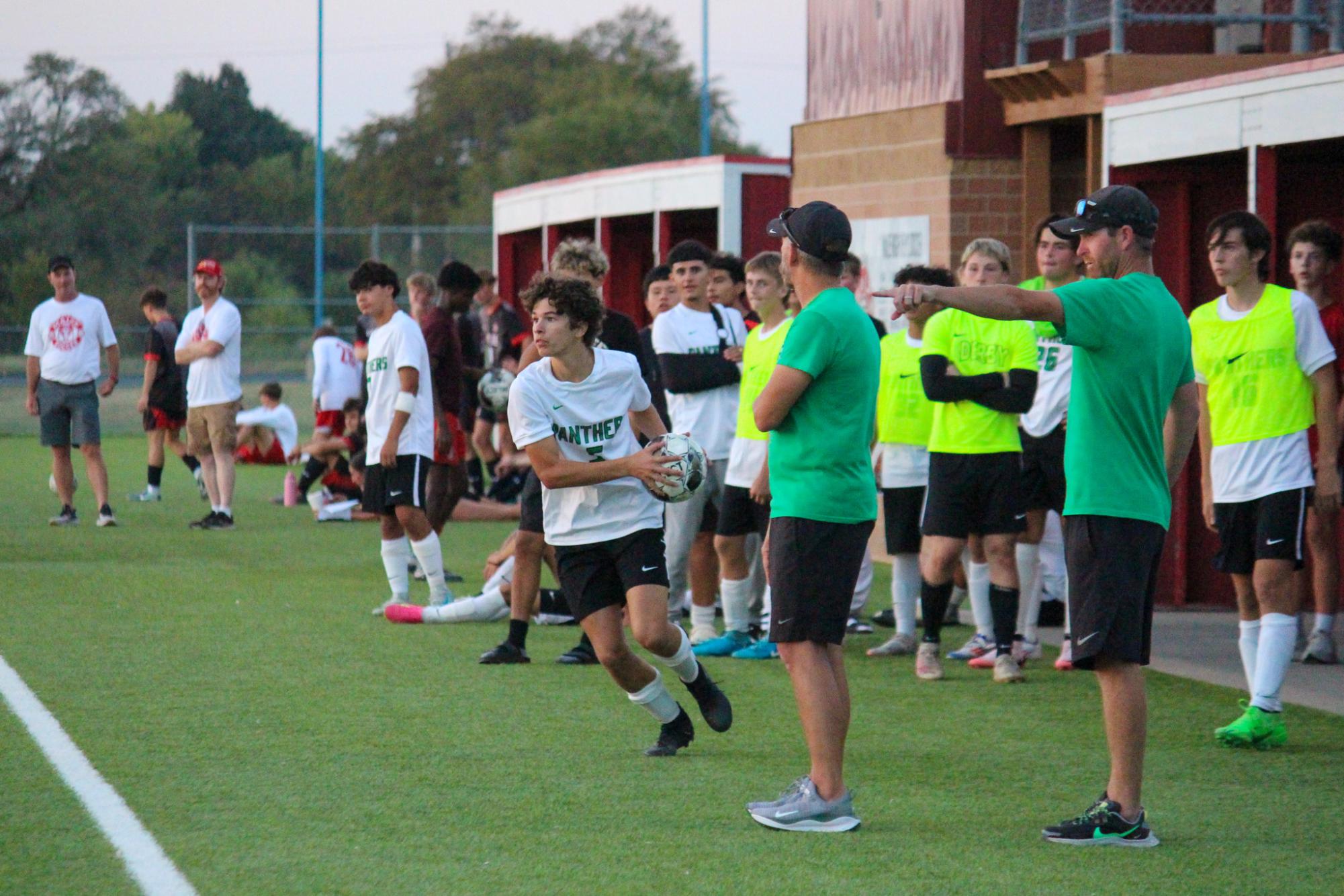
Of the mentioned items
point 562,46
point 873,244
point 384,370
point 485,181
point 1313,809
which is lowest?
point 1313,809

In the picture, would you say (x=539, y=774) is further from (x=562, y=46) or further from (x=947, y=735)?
(x=562, y=46)

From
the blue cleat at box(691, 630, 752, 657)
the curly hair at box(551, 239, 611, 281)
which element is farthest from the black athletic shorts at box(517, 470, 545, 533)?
the blue cleat at box(691, 630, 752, 657)

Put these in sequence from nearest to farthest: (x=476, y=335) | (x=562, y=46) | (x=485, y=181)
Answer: (x=476, y=335)
(x=485, y=181)
(x=562, y=46)

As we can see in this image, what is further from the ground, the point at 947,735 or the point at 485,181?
the point at 485,181

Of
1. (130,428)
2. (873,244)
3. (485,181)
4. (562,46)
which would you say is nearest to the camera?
(873,244)

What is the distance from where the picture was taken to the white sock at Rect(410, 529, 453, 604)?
978 cm

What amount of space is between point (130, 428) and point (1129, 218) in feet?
85.3

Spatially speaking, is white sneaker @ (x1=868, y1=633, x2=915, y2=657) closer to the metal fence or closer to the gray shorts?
the metal fence

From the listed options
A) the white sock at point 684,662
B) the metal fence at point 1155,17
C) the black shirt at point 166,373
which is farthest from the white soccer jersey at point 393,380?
the black shirt at point 166,373

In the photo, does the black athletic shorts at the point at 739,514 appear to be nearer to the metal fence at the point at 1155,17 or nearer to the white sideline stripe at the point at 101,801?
the white sideline stripe at the point at 101,801

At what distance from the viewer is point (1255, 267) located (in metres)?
6.84

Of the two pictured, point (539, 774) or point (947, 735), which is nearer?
point (539, 774)

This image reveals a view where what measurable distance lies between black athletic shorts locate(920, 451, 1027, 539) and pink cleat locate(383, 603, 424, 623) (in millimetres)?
3072

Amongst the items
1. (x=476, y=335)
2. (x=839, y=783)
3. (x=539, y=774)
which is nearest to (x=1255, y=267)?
(x=839, y=783)
